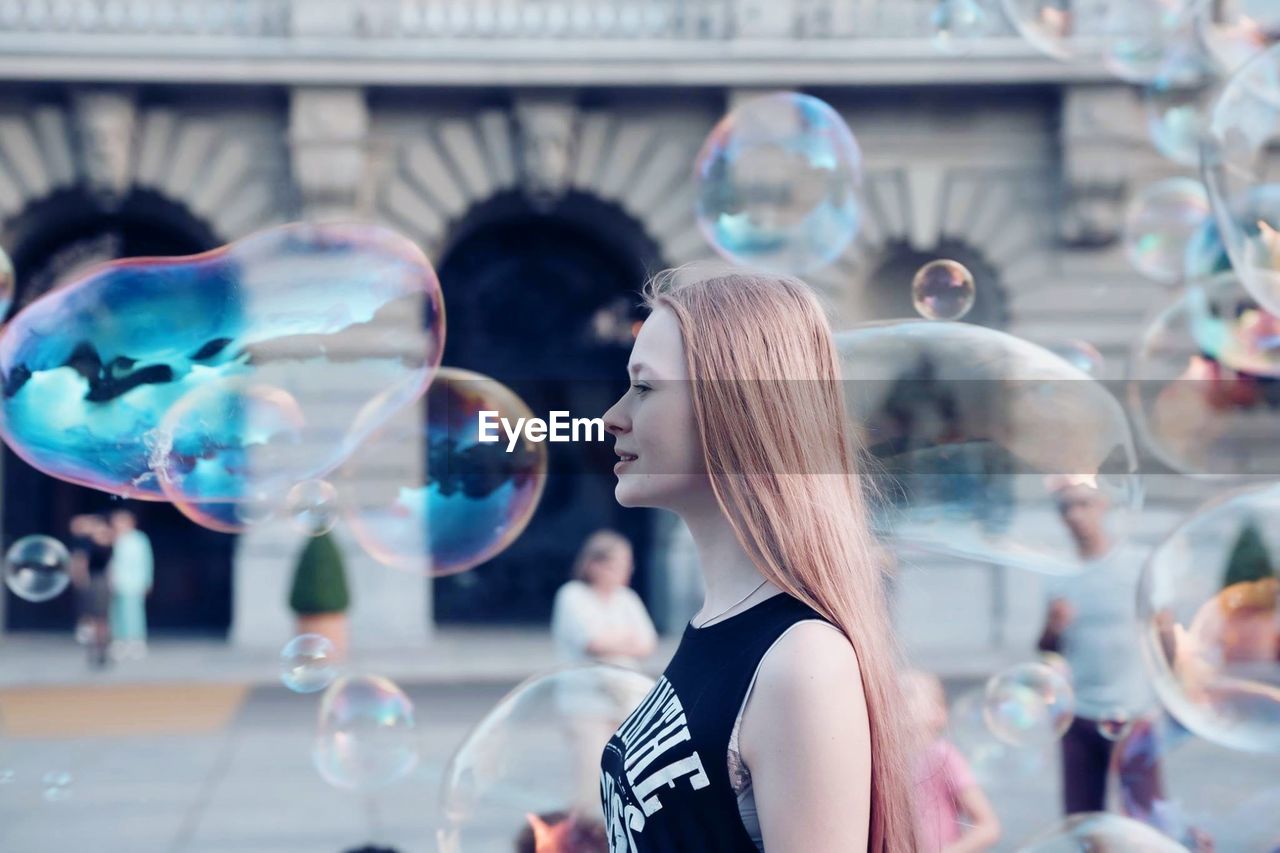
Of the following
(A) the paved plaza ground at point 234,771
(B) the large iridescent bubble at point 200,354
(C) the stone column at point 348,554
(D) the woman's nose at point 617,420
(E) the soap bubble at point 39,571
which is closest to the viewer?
(D) the woman's nose at point 617,420

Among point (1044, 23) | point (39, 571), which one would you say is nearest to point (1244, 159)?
point (1044, 23)

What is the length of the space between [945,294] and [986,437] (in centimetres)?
162

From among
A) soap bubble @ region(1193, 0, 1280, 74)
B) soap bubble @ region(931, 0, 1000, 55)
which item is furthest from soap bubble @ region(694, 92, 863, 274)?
soap bubble @ region(1193, 0, 1280, 74)

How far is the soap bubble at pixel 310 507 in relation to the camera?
4066 mm

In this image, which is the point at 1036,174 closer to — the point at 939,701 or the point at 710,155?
the point at 710,155

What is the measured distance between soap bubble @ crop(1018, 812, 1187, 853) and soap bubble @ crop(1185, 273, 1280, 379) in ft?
9.53

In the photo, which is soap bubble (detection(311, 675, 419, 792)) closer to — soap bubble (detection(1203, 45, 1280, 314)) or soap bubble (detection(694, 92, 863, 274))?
soap bubble (detection(694, 92, 863, 274))

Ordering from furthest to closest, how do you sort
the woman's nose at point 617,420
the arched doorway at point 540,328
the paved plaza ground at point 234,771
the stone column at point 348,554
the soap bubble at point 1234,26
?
the arched doorway at point 540,328, the stone column at point 348,554, the soap bubble at point 1234,26, the paved plaza ground at point 234,771, the woman's nose at point 617,420

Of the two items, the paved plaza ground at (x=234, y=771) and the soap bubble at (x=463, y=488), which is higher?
the soap bubble at (x=463, y=488)

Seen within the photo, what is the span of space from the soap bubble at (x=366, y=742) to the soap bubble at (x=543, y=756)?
1022 millimetres

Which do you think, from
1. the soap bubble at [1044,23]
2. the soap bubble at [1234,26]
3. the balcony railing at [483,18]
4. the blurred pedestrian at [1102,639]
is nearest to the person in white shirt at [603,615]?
the blurred pedestrian at [1102,639]

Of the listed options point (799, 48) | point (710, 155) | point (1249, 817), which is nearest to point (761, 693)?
point (1249, 817)

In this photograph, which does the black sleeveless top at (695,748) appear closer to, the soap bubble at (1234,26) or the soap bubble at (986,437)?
the soap bubble at (986,437)

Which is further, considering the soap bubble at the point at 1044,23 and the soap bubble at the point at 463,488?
the soap bubble at the point at 1044,23
